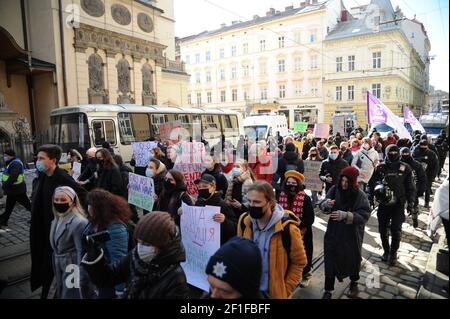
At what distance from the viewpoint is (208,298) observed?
206 cm

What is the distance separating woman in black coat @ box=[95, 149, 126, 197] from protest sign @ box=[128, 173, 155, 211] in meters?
0.22

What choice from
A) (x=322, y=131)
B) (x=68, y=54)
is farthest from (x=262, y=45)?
(x=322, y=131)

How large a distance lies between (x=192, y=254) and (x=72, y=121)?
970cm

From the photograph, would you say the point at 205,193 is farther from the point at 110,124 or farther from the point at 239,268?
the point at 110,124

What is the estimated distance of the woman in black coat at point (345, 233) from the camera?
380 cm

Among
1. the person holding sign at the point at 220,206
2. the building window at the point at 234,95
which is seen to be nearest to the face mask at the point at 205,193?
the person holding sign at the point at 220,206

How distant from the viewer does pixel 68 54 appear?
1841 cm

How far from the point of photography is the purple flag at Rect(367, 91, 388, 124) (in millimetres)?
11070

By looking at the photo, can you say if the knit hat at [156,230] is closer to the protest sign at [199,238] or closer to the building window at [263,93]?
the protest sign at [199,238]

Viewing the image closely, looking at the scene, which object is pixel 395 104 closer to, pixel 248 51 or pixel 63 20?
pixel 248 51

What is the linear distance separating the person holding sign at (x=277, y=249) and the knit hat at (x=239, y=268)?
0.86 m

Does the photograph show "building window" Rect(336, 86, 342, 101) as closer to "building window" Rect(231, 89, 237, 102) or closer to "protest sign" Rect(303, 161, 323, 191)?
"building window" Rect(231, 89, 237, 102)

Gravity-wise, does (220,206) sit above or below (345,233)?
above

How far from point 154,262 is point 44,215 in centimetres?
221
